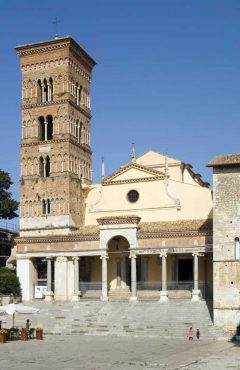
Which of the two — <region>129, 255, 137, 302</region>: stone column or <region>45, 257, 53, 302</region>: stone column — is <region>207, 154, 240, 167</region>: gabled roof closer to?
<region>129, 255, 137, 302</region>: stone column

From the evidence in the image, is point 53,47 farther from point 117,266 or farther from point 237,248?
point 237,248

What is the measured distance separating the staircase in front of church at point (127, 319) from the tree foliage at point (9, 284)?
11.0ft

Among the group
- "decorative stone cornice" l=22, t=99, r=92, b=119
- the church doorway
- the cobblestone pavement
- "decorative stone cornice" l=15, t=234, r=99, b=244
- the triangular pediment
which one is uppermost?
"decorative stone cornice" l=22, t=99, r=92, b=119

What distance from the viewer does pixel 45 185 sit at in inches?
1889

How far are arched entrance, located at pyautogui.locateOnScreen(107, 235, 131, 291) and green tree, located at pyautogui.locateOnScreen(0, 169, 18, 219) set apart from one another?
1368 centimetres

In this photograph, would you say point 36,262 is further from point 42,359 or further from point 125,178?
point 42,359

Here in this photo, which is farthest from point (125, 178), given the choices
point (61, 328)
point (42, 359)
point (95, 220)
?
point (42, 359)

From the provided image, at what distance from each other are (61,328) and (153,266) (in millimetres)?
9366

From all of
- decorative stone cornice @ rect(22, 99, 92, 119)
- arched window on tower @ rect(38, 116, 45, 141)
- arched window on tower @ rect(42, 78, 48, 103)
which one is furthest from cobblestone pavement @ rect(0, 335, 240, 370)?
arched window on tower @ rect(42, 78, 48, 103)

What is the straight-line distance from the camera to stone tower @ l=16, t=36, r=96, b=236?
47.4 m

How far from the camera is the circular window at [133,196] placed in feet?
153

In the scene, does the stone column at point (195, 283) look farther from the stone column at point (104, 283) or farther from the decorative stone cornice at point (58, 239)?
the decorative stone cornice at point (58, 239)

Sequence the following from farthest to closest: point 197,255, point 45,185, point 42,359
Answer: point 45,185 → point 197,255 → point 42,359

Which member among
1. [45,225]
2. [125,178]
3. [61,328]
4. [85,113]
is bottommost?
[61,328]
